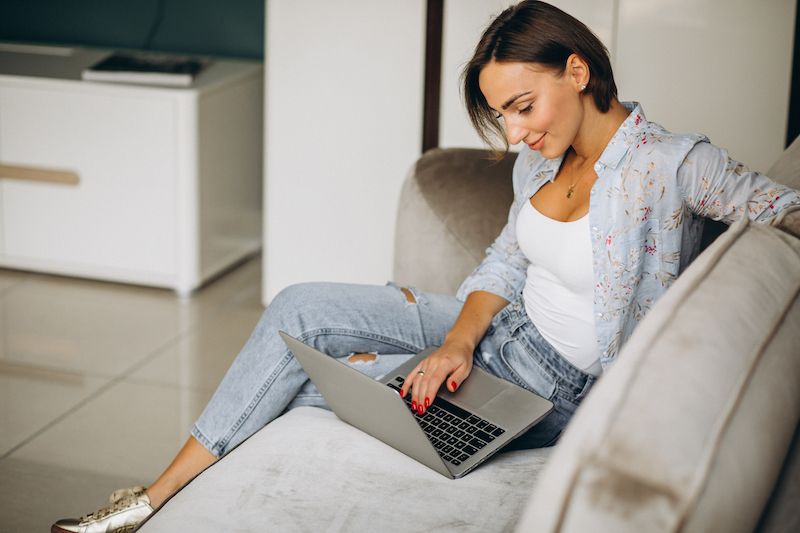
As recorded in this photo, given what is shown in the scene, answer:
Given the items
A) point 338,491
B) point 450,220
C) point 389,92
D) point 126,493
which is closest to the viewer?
point 338,491

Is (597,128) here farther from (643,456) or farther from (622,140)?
(643,456)

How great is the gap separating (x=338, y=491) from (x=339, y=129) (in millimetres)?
1754

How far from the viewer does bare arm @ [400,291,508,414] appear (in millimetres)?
1570

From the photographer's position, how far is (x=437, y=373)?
5.20ft

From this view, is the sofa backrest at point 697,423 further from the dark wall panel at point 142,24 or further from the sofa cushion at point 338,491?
the dark wall panel at point 142,24

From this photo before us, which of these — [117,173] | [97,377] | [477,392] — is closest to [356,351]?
[477,392]

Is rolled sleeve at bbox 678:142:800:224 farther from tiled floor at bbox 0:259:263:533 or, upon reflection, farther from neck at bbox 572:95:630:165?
tiled floor at bbox 0:259:263:533

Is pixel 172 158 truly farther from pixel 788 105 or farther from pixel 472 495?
pixel 472 495

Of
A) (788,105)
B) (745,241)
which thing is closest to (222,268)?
(788,105)

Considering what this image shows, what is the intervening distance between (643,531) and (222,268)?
2748mm

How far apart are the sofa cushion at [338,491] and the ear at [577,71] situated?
22.6 inches

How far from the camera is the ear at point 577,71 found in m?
1.52

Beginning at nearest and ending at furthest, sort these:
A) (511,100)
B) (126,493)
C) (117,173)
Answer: (511,100) < (126,493) < (117,173)

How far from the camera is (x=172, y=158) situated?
3.09 metres
